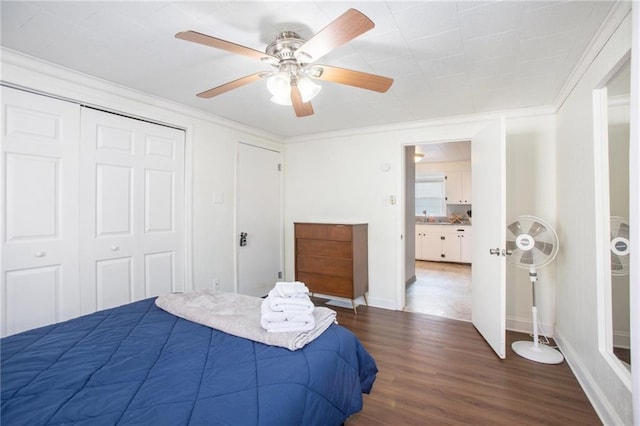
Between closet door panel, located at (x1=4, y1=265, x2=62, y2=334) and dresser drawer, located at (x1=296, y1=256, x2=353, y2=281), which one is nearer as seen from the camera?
closet door panel, located at (x1=4, y1=265, x2=62, y2=334)

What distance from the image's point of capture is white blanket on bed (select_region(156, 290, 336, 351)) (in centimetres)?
137

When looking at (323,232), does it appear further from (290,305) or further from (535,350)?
(535,350)

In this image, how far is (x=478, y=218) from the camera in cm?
298

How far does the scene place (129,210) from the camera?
261 centimetres

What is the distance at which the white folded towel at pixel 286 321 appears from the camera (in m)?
1.43

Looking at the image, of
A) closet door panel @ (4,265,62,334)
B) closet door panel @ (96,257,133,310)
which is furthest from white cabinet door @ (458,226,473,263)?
closet door panel @ (4,265,62,334)

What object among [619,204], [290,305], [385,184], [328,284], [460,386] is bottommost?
[460,386]

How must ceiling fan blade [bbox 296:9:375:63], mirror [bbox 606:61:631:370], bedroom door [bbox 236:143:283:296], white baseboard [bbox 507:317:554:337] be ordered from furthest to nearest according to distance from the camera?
1. bedroom door [bbox 236:143:283:296]
2. white baseboard [bbox 507:317:554:337]
3. mirror [bbox 606:61:631:370]
4. ceiling fan blade [bbox 296:9:375:63]

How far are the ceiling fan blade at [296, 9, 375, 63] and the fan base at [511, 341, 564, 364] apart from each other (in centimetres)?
281

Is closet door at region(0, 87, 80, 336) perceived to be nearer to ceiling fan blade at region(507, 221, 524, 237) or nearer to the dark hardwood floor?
the dark hardwood floor

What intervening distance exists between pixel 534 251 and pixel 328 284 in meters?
2.12

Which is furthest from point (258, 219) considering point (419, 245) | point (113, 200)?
point (419, 245)

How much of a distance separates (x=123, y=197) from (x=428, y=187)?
6.75 meters

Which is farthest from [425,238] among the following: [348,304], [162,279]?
[162,279]
